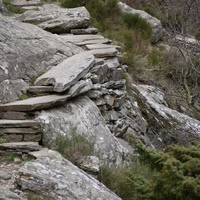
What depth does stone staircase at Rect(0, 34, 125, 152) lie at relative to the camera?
4.30 m

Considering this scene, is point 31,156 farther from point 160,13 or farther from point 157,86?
point 160,13

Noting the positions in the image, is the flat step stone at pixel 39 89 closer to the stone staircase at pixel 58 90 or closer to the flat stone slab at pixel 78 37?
the stone staircase at pixel 58 90

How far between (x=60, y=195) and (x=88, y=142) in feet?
3.69

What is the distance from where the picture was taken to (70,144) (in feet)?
14.0

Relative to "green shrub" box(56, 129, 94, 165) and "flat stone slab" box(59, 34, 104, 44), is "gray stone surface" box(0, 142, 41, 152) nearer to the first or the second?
"green shrub" box(56, 129, 94, 165)

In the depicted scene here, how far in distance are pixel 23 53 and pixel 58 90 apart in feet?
4.17

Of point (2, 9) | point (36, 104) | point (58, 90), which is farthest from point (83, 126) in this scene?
point (2, 9)

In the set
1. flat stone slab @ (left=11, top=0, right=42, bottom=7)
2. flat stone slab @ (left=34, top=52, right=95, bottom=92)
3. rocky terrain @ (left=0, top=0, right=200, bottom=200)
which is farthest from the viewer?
flat stone slab @ (left=11, top=0, right=42, bottom=7)

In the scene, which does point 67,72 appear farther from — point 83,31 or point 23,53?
point 83,31

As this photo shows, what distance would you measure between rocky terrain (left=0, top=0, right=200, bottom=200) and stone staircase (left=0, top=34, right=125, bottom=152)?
10 millimetres

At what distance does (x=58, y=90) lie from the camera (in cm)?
494

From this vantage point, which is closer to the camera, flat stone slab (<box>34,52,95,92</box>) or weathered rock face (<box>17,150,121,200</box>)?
weathered rock face (<box>17,150,121,200</box>)

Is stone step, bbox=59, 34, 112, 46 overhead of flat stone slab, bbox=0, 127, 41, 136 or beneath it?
beneath

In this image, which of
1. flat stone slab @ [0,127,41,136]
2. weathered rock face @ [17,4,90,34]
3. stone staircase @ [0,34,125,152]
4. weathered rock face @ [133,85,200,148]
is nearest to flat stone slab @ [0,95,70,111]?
stone staircase @ [0,34,125,152]
